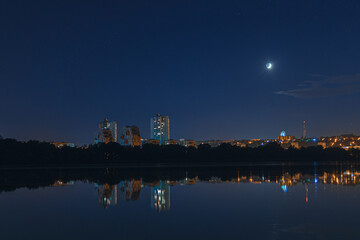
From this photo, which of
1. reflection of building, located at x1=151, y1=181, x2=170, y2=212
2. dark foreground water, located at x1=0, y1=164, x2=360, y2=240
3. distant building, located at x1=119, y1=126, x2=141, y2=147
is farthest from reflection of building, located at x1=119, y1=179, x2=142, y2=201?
distant building, located at x1=119, y1=126, x2=141, y2=147

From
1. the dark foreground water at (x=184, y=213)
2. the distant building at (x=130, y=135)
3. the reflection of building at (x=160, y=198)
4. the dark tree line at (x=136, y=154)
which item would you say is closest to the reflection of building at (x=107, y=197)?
the dark foreground water at (x=184, y=213)

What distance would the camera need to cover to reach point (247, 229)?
583 inches

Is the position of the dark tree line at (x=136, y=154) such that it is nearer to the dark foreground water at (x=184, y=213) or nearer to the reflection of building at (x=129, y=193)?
the dark foreground water at (x=184, y=213)

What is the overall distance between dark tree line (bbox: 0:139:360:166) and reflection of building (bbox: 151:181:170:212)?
52.8 meters

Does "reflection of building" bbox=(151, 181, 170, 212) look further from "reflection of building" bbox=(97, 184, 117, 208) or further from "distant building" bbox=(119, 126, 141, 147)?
"distant building" bbox=(119, 126, 141, 147)

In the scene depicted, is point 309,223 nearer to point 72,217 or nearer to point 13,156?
point 72,217

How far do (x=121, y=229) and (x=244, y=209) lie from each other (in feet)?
22.3

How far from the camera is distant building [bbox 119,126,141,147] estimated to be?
188 metres

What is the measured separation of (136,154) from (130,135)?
331 feet

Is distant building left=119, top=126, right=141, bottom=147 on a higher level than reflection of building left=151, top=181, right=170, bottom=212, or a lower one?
higher

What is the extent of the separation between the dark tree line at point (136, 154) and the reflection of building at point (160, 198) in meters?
52.8

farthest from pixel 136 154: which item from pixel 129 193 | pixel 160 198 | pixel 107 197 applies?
pixel 160 198

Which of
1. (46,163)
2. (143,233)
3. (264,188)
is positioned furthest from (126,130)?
(143,233)

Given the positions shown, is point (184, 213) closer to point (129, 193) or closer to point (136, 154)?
point (129, 193)
